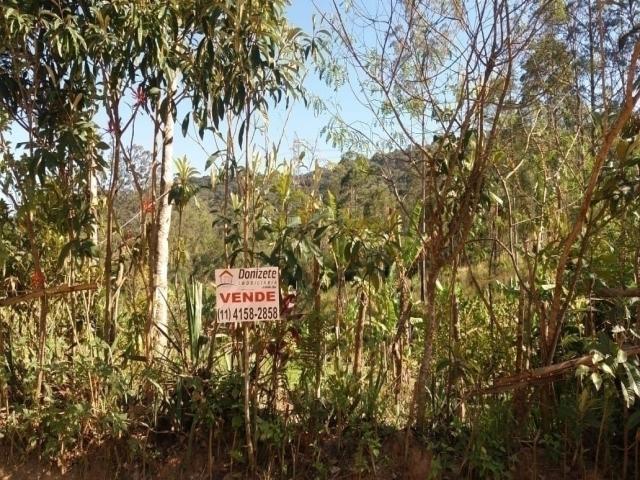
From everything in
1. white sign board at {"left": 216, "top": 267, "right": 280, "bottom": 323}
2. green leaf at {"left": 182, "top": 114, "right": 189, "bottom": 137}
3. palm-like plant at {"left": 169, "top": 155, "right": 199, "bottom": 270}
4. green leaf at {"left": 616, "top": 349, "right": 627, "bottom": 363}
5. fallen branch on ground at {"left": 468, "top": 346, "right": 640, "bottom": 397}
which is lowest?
fallen branch on ground at {"left": 468, "top": 346, "right": 640, "bottom": 397}

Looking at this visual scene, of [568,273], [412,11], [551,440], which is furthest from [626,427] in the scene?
[412,11]

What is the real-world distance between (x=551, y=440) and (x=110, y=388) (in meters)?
2.84

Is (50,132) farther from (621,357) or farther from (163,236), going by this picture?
(621,357)

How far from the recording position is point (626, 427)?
3268 mm

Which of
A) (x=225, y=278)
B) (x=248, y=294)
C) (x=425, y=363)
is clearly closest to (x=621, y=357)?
(x=425, y=363)

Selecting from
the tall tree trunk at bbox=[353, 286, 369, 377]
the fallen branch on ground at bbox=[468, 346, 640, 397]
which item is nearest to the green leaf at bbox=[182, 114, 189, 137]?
the tall tree trunk at bbox=[353, 286, 369, 377]

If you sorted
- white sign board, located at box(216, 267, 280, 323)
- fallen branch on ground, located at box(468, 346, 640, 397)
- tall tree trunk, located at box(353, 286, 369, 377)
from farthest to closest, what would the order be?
1. tall tree trunk, located at box(353, 286, 369, 377)
2. white sign board, located at box(216, 267, 280, 323)
3. fallen branch on ground, located at box(468, 346, 640, 397)

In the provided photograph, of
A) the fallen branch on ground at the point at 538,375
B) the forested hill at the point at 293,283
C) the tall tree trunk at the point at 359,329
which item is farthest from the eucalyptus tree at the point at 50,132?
the fallen branch on ground at the point at 538,375

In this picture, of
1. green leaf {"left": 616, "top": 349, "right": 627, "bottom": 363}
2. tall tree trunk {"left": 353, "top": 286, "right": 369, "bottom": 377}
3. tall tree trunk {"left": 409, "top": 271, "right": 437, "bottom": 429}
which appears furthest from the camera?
→ tall tree trunk {"left": 353, "top": 286, "right": 369, "bottom": 377}

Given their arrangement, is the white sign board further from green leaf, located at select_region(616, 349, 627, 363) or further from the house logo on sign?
green leaf, located at select_region(616, 349, 627, 363)

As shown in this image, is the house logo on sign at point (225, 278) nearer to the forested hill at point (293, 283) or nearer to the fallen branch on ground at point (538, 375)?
the forested hill at point (293, 283)

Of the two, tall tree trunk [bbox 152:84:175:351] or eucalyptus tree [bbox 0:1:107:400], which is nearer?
eucalyptus tree [bbox 0:1:107:400]

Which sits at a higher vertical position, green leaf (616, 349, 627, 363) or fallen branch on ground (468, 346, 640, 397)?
green leaf (616, 349, 627, 363)

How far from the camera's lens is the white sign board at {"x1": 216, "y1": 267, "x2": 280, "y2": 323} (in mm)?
3354
